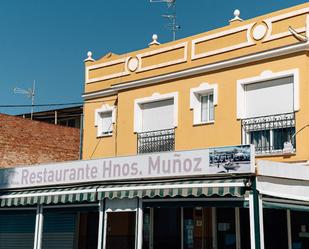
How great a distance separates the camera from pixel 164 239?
1747 cm

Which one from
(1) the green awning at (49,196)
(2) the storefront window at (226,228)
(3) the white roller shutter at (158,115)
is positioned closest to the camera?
(1) the green awning at (49,196)

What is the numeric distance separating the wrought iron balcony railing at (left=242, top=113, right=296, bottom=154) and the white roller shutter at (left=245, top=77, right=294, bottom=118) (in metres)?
0.21

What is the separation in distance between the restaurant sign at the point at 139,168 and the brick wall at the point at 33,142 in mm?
7081

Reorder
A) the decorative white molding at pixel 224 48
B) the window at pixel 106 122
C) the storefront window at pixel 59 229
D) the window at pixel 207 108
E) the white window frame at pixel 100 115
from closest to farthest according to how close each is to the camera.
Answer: the storefront window at pixel 59 229
the decorative white molding at pixel 224 48
the window at pixel 207 108
the white window frame at pixel 100 115
the window at pixel 106 122

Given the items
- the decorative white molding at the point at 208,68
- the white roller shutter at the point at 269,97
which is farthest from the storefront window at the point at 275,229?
the decorative white molding at the point at 208,68

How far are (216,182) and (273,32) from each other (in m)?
6.11

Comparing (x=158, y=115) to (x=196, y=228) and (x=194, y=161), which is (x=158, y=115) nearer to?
(x=196, y=228)

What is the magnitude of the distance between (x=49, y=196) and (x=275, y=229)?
6396 mm

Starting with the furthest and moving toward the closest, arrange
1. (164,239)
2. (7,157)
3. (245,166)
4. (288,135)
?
(7,157) → (164,239) → (288,135) → (245,166)

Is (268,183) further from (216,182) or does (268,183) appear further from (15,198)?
(15,198)

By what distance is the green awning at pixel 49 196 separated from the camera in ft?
50.0

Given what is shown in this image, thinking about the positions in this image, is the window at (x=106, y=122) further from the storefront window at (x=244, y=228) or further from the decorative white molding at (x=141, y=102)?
the storefront window at (x=244, y=228)

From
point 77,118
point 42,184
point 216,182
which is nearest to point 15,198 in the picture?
point 42,184

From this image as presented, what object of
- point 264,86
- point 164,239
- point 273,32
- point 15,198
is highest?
point 273,32
